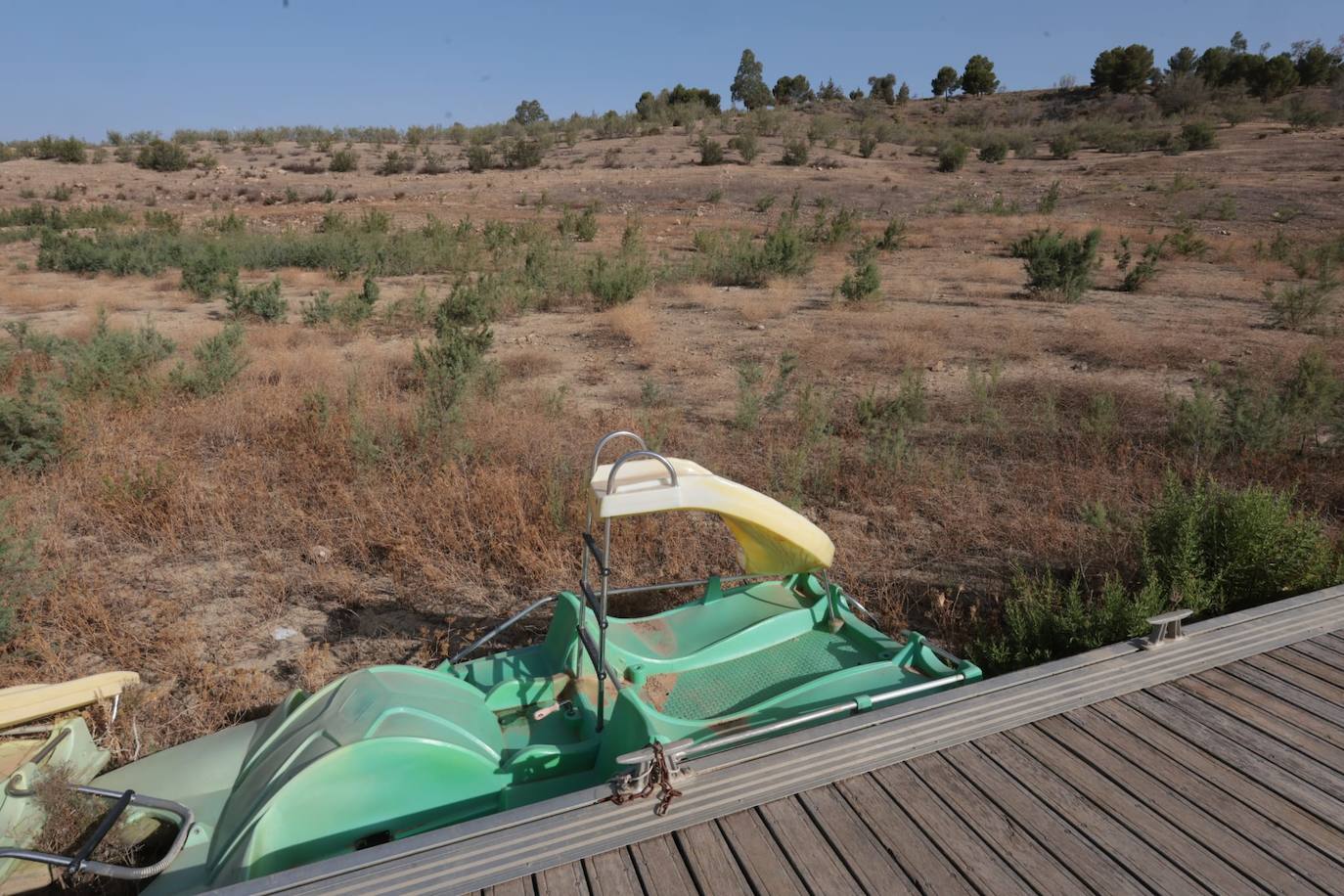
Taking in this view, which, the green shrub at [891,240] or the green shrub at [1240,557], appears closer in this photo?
the green shrub at [1240,557]

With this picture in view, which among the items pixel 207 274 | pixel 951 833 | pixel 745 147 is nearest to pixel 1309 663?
pixel 951 833

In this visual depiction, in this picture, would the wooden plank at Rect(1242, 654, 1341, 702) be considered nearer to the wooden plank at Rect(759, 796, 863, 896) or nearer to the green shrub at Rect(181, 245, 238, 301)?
the wooden plank at Rect(759, 796, 863, 896)

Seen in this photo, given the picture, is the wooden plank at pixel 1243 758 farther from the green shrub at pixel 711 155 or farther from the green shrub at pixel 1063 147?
the green shrub at pixel 1063 147

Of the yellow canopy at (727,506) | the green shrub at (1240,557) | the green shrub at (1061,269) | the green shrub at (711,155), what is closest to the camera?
the yellow canopy at (727,506)

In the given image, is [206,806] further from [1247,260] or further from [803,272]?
[1247,260]

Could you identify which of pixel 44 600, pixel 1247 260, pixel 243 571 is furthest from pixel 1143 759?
pixel 1247 260

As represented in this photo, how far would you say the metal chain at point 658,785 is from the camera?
238 centimetres

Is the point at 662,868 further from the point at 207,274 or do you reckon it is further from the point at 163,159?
the point at 163,159

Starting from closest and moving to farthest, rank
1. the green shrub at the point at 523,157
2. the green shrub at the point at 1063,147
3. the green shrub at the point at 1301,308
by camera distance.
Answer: the green shrub at the point at 1301,308 → the green shrub at the point at 523,157 → the green shrub at the point at 1063,147

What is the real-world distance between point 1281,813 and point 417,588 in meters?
4.30

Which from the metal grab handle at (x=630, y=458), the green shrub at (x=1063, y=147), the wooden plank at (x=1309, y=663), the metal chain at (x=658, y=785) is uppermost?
the green shrub at (x=1063, y=147)

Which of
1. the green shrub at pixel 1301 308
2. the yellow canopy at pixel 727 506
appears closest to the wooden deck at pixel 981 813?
the yellow canopy at pixel 727 506

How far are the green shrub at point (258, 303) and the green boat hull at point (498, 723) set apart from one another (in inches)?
→ 375

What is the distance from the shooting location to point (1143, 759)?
2.65m
